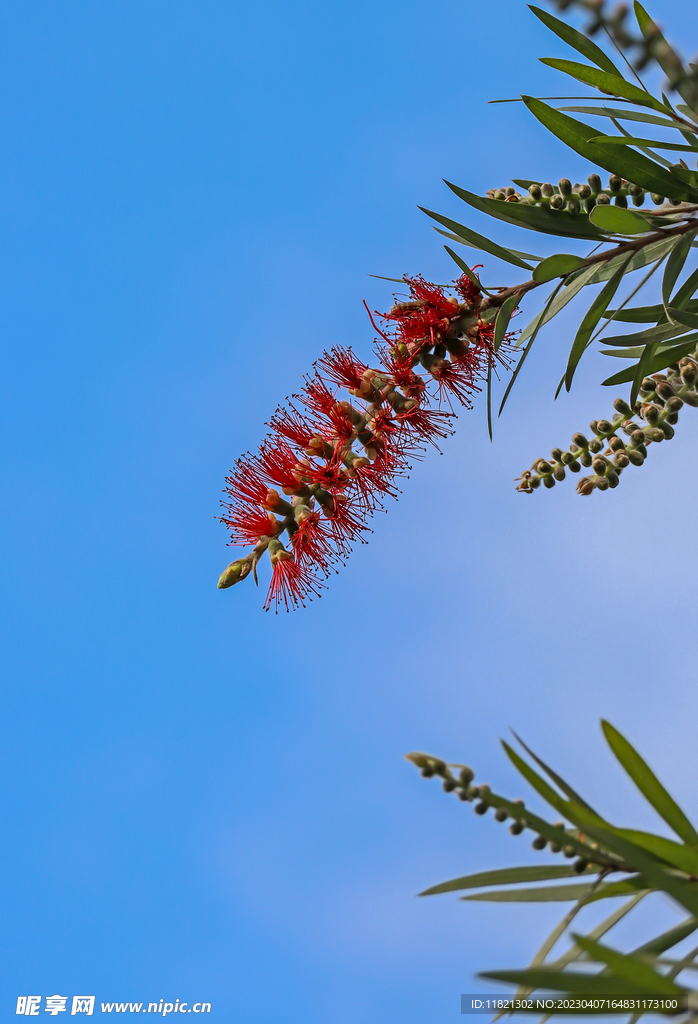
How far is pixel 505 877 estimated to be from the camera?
4.40ft

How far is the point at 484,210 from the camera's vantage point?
2.06 meters

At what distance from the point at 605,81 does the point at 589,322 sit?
2.09ft

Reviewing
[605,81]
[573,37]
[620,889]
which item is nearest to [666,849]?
A: [620,889]

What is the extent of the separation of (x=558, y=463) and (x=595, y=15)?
3.75 feet

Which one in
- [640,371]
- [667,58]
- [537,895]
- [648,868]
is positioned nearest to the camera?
[648,868]

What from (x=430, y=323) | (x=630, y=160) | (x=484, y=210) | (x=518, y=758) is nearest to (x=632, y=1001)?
(x=518, y=758)

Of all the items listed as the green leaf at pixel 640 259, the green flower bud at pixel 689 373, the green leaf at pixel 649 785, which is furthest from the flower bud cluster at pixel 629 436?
the green leaf at pixel 649 785

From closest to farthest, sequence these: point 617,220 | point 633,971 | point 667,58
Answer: point 633,971, point 667,58, point 617,220

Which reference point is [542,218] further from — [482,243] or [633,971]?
[633,971]

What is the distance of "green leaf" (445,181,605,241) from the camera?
6.73 ft

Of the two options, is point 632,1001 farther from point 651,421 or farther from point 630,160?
point 630,160

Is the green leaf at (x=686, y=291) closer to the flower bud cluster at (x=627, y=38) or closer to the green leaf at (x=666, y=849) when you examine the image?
the flower bud cluster at (x=627, y=38)

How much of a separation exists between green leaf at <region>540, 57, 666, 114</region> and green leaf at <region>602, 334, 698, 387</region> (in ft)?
2.10

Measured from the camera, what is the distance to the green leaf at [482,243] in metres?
2.04
